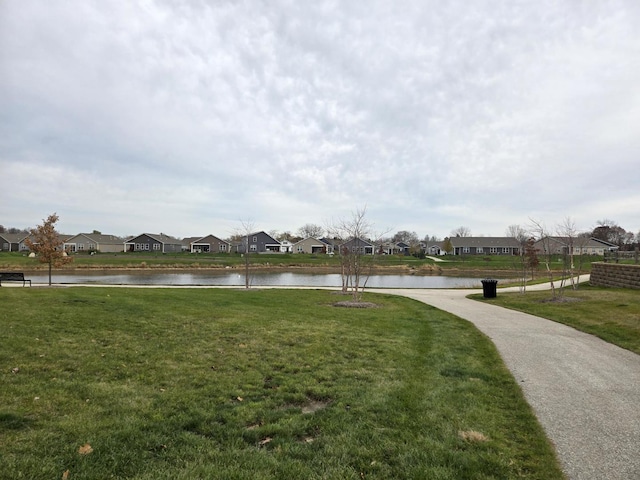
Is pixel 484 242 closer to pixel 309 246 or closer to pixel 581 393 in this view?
pixel 309 246

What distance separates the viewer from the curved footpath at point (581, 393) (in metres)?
3.56

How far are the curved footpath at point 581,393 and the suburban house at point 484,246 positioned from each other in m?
83.0

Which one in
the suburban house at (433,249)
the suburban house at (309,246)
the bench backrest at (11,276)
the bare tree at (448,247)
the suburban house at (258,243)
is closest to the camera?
the bench backrest at (11,276)

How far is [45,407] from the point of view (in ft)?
13.4

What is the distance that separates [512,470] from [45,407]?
4486 mm

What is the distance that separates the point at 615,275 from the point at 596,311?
31.7 ft

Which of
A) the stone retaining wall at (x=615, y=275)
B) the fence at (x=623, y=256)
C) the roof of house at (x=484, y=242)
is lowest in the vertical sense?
the stone retaining wall at (x=615, y=275)

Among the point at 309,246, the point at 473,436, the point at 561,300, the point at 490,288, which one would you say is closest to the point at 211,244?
the point at 309,246

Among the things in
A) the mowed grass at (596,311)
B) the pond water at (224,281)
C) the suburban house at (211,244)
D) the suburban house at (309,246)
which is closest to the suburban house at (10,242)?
the suburban house at (211,244)

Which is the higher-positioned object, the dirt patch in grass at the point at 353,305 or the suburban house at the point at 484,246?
the suburban house at the point at 484,246

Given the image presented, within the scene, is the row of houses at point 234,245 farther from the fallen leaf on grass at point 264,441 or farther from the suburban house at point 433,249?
the fallen leaf on grass at point 264,441

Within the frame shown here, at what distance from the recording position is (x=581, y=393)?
17.4ft

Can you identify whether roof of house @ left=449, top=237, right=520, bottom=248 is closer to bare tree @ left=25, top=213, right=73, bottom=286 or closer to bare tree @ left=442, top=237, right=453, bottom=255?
bare tree @ left=442, top=237, right=453, bottom=255

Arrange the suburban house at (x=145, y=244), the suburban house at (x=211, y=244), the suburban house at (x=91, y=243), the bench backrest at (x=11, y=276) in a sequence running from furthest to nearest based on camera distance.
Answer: the suburban house at (x=211, y=244) → the suburban house at (x=91, y=243) → the suburban house at (x=145, y=244) → the bench backrest at (x=11, y=276)
